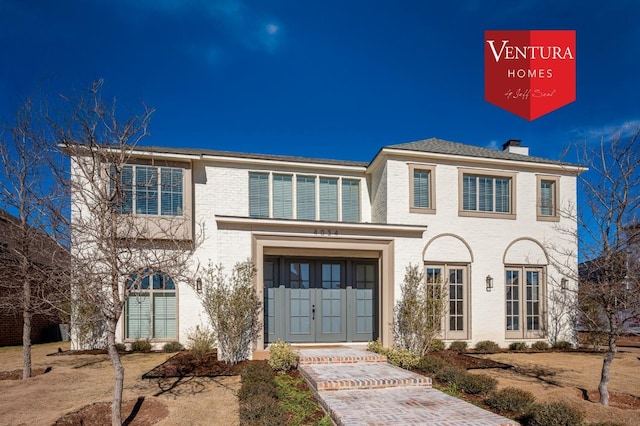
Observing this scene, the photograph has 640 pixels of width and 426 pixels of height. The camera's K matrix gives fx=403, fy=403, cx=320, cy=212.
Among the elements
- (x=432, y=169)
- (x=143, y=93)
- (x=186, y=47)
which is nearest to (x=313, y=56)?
(x=186, y=47)

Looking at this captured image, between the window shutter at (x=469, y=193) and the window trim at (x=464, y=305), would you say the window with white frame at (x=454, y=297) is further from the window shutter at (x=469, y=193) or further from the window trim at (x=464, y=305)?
the window shutter at (x=469, y=193)

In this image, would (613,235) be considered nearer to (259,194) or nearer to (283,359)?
(283,359)

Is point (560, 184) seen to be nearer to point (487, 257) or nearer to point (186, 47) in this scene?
point (487, 257)

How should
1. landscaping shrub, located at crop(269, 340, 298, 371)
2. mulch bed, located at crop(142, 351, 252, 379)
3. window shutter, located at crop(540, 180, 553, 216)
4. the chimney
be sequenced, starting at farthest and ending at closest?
the chimney
window shutter, located at crop(540, 180, 553, 216)
landscaping shrub, located at crop(269, 340, 298, 371)
mulch bed, located at crop(142, 351, 252, 379)

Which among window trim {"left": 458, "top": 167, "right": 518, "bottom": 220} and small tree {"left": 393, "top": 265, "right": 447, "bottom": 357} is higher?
window trim {"left": 458, "top": 167, "right": 518, "bottom": 220}

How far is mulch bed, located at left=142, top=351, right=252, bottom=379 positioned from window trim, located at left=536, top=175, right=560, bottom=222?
10759 millimetres

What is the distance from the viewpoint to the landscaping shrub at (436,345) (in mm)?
11518

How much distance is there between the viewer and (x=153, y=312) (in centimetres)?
1227

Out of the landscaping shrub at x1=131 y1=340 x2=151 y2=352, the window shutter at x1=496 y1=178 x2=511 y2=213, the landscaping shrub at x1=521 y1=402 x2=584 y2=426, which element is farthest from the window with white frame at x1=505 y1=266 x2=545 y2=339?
the landscaping shrub at x1=131 y1=340 x2=151 y2=352

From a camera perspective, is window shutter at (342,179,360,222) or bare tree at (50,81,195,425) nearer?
bare tree at (50,81,195,425)

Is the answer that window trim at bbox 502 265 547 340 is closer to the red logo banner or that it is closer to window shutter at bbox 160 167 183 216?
the red logo banner

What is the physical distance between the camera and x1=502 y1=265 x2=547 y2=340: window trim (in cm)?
1318

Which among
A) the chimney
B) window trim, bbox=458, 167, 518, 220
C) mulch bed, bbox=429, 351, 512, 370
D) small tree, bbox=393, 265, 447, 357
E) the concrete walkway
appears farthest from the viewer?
the chimney
